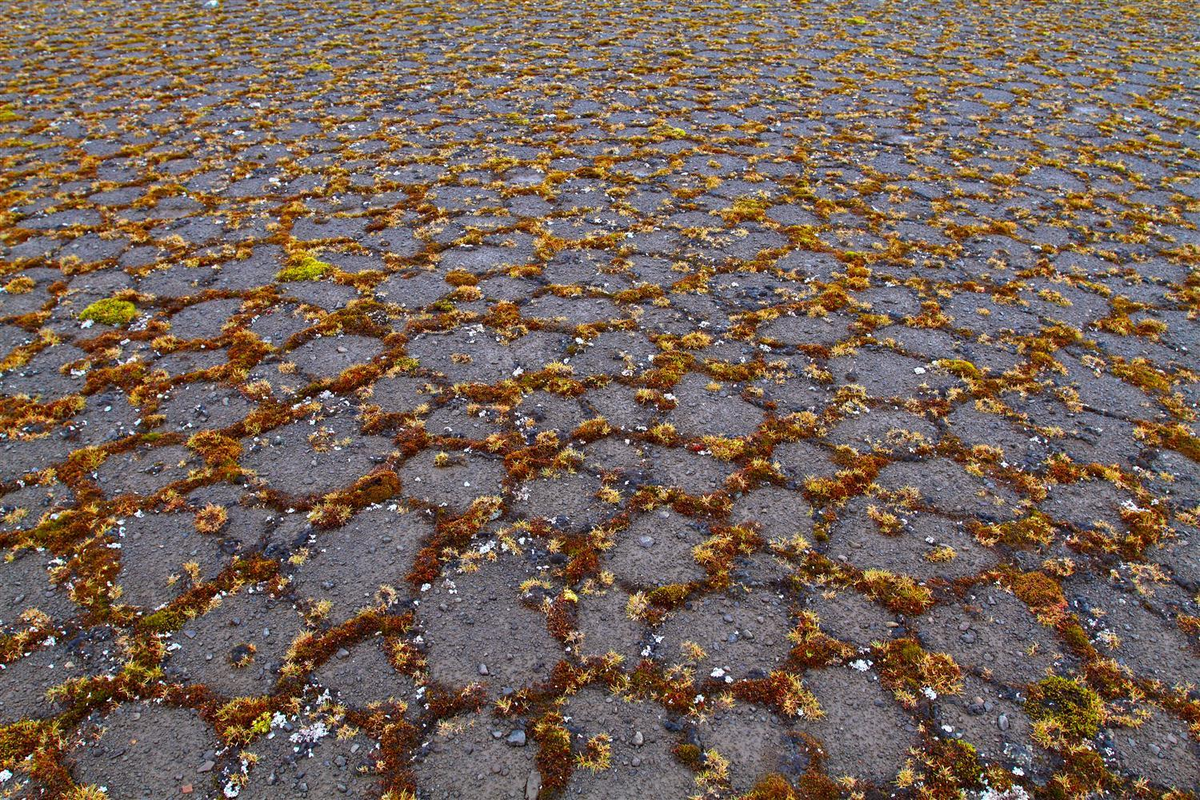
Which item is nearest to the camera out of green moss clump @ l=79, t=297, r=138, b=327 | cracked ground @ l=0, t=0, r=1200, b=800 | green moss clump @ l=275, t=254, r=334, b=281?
cracked ground @ l=0, t=0, r=1200, b=800

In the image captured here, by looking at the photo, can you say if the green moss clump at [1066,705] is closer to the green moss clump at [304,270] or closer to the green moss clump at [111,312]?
the green moss clump at [304,270]

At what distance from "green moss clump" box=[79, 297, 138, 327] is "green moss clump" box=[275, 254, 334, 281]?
1009mm

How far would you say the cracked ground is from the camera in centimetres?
269

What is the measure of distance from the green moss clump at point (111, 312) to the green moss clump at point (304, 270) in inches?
39.7

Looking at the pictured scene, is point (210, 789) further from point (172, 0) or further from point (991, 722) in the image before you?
point (172, 0)

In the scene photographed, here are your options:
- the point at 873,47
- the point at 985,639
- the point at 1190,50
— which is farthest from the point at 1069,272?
the point at 1190,50

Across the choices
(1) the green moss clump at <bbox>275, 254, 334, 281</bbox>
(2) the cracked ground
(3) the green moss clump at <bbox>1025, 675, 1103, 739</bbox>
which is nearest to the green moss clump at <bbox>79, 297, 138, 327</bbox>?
(2) the cracked ground

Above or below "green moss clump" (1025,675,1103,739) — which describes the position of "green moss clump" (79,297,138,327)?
above

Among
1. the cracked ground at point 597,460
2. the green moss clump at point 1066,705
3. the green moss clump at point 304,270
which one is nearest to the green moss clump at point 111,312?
the cracked ground at point 597,460

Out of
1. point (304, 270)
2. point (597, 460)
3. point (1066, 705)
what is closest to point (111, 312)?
point (304, 270)

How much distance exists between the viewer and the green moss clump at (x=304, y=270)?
543 centimetres

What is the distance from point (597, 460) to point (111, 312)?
377cm

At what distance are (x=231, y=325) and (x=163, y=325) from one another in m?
0.47

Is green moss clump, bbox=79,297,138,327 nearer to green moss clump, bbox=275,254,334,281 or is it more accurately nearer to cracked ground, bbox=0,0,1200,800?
cracked ground, bbox=0,0,1200,800
